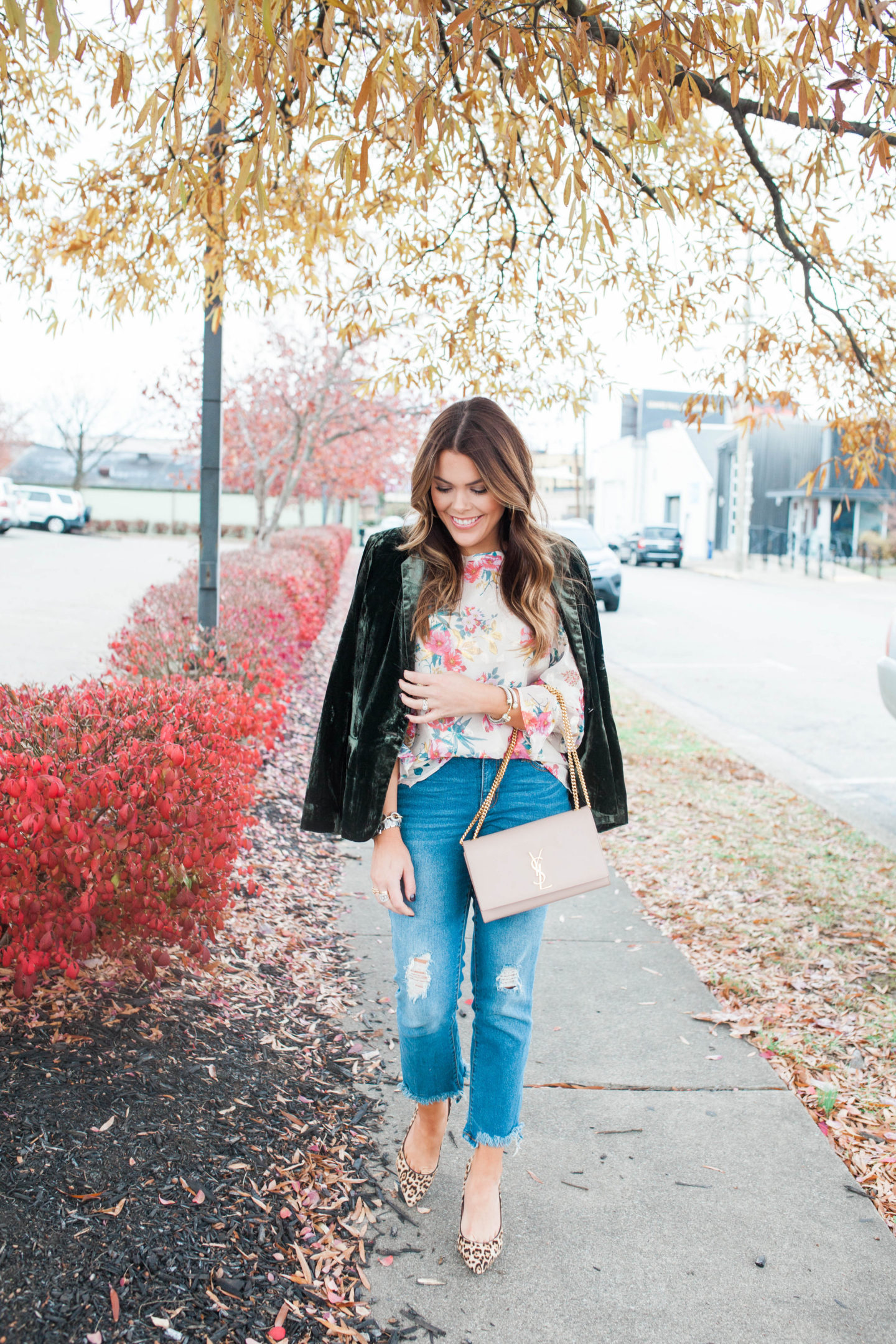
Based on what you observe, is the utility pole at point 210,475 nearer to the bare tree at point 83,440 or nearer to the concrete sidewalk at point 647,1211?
the concrete sidewalk at point 647,1211

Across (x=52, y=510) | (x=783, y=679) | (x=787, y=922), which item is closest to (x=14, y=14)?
(x=787, y=922)

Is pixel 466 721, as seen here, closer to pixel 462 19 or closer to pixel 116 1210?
pixel 116 1210

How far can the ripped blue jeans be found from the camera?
2334mm

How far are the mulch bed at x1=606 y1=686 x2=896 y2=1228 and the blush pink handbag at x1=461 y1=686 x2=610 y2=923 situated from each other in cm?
125

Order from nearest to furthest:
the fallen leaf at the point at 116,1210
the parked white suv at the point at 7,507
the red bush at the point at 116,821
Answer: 1. the fallen leaf at the point at 116,1210
2. the red bush at the point at 116,821
3. the parked white suv at the point at 7,507

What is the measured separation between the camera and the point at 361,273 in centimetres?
495

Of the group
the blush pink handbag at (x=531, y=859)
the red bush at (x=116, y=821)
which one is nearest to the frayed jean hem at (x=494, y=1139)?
the blush pink handbag at (x=531, y=859)

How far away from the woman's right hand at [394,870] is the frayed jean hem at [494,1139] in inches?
22.2

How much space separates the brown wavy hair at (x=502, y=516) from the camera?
2.31m

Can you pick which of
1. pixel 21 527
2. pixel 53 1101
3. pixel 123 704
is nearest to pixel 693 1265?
pixel 53 1101

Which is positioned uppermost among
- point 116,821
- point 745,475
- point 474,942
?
point 745,475

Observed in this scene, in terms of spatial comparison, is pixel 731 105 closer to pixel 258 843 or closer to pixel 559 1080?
pixel 559 1080

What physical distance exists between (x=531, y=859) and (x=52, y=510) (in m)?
42.3

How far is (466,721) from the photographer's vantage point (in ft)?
7.63
